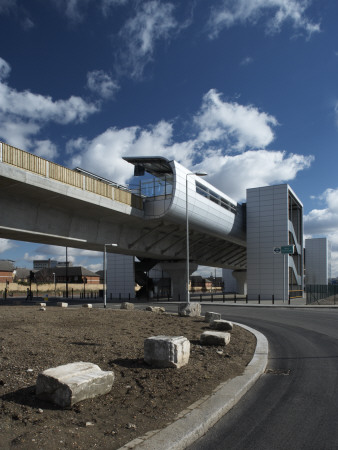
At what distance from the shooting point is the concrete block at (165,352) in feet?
22.3

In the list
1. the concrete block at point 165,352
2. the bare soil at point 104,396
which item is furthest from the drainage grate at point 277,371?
the concrete block at point 165,352

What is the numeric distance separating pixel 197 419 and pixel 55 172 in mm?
20501

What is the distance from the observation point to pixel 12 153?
20250 mm

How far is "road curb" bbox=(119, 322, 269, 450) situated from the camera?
397cm

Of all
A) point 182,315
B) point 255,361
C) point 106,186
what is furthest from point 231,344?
point 106,186

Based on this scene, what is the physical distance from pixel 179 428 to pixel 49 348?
4.17 metres

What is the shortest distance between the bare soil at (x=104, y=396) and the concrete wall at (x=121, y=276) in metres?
43.9

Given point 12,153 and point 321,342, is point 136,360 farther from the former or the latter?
point 12,153

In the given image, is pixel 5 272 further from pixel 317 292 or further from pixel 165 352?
pixel 165 352

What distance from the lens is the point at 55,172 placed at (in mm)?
22875

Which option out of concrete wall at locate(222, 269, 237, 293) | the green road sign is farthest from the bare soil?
concrete wall at locate(222, 269, 237, 293)

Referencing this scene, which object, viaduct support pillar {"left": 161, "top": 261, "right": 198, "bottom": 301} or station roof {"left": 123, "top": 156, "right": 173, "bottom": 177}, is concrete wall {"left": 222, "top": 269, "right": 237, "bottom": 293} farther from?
station roof {"left": 123, "top": 156, "right": 173, "bottom": 177}

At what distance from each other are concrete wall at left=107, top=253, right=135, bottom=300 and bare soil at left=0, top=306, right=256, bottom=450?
1730 inches

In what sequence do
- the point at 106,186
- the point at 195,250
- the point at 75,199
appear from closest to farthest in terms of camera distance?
the point at 75,199
the point at 106,186
the point at 195,250
